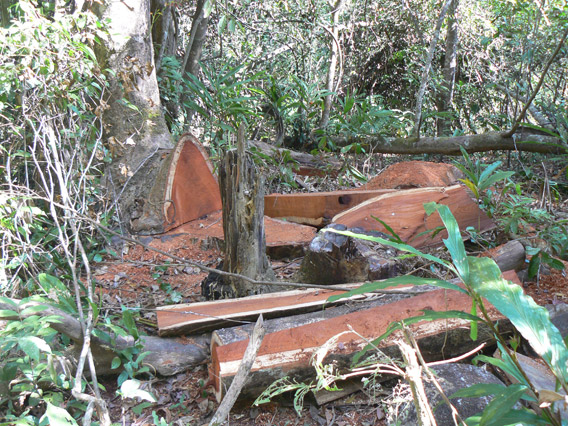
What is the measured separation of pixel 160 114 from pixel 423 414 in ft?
13.0

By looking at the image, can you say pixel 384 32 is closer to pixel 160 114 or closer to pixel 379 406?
pixel 160 114

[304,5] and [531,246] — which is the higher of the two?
[304,5]

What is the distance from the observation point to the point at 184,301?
3.11m

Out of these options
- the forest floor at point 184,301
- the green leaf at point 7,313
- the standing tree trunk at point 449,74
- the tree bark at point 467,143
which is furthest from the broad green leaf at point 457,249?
the standing tree trunk at point 449,74

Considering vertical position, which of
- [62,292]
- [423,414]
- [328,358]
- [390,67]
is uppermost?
[390,67]

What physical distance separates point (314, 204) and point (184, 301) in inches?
61.9

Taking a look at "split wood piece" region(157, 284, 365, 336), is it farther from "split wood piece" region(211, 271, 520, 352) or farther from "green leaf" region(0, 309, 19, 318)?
"green leaf" region(0, 309, 19, 318)

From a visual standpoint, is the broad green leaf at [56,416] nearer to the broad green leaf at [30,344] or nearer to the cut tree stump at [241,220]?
the broad green leaf at [30,344]

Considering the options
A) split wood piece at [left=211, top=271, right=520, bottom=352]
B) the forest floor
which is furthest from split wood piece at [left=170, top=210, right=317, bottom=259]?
split wood piece at [left=211, top=271, right=520, bottom=352]

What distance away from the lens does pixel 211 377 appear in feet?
7.71

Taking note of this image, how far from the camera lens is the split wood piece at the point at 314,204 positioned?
406 cm

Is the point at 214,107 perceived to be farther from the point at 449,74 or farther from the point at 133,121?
the point at 449,74

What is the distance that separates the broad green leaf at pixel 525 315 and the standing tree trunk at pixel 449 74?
669 centimetres

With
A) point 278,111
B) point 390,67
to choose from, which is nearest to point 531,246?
point 278,111
